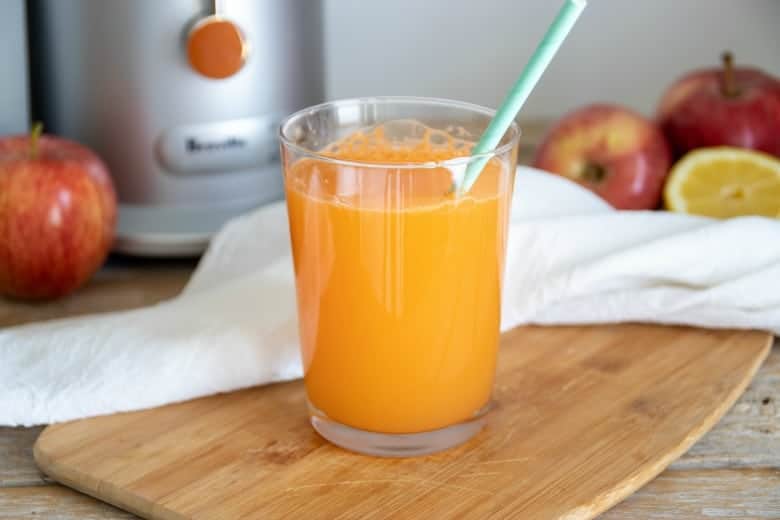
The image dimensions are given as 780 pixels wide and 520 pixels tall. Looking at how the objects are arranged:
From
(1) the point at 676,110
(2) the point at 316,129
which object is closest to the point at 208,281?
(2) the point at 316,129

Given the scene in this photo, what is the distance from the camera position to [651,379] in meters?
0.95

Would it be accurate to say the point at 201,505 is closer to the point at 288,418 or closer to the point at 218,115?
the point at 288,418

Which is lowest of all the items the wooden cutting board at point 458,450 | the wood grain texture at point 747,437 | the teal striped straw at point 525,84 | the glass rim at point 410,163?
the wood grain texture at point 747,437

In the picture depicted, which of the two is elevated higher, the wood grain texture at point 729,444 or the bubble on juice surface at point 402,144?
the bubble on juice surface at point 402,144

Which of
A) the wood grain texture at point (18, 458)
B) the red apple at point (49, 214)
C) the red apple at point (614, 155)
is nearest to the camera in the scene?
the wood grain texture at point (18, 458)

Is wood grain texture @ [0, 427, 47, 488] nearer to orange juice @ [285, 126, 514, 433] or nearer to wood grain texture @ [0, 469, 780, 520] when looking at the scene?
wood grain texture @ [0, 469, 780, 520]

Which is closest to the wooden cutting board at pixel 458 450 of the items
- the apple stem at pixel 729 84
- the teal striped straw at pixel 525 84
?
the teal striped straw at pixel 525 84

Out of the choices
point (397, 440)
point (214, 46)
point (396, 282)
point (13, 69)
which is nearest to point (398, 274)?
point (396, 282)

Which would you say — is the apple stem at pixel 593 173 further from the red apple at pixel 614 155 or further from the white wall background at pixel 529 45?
the white wall background at pixel 529 45

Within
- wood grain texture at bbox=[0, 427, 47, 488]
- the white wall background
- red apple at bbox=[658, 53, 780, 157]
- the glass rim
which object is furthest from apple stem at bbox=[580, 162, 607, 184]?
wood grain texture at bbox=[0, 427, 47, 488]

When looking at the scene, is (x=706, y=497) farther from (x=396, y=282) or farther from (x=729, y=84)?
(x=729, y=84)

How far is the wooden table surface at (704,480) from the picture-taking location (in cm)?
80

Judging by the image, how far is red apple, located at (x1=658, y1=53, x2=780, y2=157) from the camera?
4.42 feet

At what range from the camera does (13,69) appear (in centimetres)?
115
